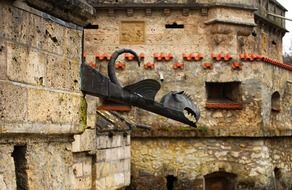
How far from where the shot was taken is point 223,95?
46.4 ft

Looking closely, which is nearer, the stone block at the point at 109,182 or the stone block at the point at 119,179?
the stone block at the point at 109,182

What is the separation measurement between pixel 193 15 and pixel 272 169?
427cm

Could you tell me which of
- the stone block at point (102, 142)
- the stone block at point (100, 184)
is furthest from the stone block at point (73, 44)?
the stone block at point (100, 184)

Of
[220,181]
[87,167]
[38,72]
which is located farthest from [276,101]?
[38,72]

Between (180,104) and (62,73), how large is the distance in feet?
3.40

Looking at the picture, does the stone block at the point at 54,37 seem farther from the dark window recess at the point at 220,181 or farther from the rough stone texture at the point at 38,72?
the dark window recess at the point at 220,181

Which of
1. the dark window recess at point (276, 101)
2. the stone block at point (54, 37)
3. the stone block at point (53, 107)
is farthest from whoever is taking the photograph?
the dark window recess at point (276, 101)

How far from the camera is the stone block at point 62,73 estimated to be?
109 inches

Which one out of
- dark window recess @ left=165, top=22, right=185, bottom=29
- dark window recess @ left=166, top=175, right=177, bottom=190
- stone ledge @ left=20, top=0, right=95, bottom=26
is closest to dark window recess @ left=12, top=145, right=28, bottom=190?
stone ledge @ left=20, top=0, right=95, bottom=26

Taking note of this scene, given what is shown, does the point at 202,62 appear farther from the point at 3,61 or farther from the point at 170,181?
the point at 3,61

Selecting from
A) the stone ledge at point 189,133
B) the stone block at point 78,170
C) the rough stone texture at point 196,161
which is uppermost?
the stone ledge at point 189,133

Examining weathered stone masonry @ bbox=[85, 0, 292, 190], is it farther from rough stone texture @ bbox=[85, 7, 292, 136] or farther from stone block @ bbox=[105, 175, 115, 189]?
stone block @ bbox=[105, 175, 115, 189]

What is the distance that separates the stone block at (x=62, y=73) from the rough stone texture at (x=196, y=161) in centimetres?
1015

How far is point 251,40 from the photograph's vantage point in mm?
14633
